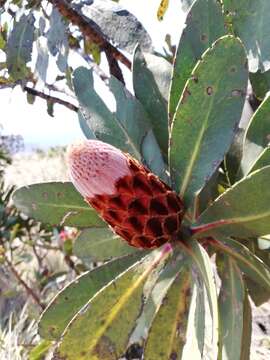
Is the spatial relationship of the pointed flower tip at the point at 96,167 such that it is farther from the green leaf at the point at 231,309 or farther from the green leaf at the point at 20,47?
the green leaf at the point at 20,47

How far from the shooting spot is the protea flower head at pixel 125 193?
3.02 feet

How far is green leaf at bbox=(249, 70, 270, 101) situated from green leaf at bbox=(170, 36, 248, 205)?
0.16 m

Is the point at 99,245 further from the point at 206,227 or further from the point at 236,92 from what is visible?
the point at 236,92

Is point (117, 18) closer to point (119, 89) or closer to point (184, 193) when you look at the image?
point (119, 89)

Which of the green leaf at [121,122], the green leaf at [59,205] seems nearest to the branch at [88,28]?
the green leaf at [121,122]

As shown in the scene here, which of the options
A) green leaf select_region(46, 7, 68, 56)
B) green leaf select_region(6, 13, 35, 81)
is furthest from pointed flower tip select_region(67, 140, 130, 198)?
green leaf select_region(6, 13, 35, 81)

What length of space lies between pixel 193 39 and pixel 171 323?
0.47 m

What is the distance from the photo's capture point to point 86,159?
3.01ft

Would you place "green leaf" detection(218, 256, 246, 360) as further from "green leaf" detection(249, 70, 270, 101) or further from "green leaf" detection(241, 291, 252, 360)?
"green leaf" detection(249, 70, 270, 101)

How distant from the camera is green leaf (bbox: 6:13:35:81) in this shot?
1454mm

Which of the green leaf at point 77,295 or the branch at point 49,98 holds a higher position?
the branch at point 49,98

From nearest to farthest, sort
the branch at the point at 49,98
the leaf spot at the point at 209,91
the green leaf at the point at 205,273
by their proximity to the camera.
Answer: the green leaf at the point at 205,273 → the leaf spot at the point at 209,91 → the branch at the point at 49,98

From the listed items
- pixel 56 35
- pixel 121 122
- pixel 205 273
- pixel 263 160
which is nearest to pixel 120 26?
pixel 56 35

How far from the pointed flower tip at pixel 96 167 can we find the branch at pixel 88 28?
592 mm
